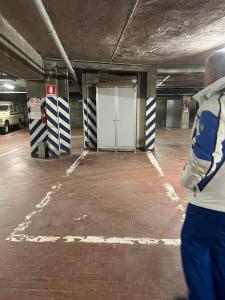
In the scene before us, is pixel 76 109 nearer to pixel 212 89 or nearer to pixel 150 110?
pixel 150 110

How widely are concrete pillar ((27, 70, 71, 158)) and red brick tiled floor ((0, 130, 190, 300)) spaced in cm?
179

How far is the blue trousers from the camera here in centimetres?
149

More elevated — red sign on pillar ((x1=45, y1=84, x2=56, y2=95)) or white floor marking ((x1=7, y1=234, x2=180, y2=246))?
red sign on pillar ((x1=45, y1=84, x2=56, y2=95))

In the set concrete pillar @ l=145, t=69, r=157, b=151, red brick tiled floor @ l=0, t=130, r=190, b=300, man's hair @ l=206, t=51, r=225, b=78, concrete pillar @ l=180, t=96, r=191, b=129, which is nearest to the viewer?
man's hair @ l=206, t=51, r=225, b=78

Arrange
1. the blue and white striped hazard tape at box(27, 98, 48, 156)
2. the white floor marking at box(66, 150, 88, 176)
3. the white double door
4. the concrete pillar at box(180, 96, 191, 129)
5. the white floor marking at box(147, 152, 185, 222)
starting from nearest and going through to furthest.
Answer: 1. the white floor marking at box(147, 152, 185, 222)
2. the white floor marking at box(66, 150, 88, 176)
3. the blue and white striped hazard tape at box(27, 98, 48, 156)
4. the white double door
5. the concrete pillar at box(180, 96, 191, 129)

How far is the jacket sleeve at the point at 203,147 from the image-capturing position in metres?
1.38

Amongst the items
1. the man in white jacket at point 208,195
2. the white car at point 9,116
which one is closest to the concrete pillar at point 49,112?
the man in white jacket at point 208,195

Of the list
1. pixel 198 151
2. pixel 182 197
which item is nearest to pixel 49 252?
pixel 198 151

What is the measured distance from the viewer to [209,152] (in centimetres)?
139

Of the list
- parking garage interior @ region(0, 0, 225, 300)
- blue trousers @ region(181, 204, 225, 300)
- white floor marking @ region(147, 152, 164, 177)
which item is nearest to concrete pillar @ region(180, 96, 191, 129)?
parking garage interior @ region(0, 0, 225, 300)

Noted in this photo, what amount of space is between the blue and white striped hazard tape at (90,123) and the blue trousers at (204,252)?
7657mm

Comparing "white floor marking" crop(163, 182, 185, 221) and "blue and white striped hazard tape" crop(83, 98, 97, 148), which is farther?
"blue and white striped hazard tape" crop(83, 98, 97, 148)

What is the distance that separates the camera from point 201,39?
5109 millimetres

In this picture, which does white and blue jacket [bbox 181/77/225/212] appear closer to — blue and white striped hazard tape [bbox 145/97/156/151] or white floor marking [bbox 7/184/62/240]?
white floor marking [bbox 7/184/62/240]
